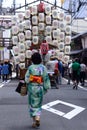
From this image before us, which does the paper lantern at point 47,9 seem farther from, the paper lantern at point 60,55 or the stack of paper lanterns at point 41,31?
the paper lantern at point 60,55

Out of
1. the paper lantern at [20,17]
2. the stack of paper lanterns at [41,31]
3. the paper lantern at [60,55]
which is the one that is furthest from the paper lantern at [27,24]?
the paper lantern at [60,55]

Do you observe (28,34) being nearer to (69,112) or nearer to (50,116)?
(69,112)

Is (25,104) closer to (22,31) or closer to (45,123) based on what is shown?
(45,123)

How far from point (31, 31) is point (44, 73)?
25570mm

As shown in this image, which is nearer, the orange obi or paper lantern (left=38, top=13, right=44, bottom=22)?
the orange obi

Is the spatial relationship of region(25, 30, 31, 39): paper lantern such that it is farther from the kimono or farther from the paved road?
the kimono

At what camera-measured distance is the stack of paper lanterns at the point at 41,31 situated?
35406 mm

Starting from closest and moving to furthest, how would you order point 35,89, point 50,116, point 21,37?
point 35,89 → point 50,116 → point 21,37

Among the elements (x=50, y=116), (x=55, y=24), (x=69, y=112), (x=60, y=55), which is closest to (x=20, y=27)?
(x=55, y=24)

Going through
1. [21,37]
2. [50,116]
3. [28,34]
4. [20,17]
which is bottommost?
[21,37]

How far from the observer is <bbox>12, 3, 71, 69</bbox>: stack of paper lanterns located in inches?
1394

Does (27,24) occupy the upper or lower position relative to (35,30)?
upper

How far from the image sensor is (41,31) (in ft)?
119

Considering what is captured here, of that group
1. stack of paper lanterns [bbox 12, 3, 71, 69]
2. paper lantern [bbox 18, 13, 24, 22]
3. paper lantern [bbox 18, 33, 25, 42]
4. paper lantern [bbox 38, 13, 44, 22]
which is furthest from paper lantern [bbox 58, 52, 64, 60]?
paper lantern [bbox 18, 13, 24, 22]
